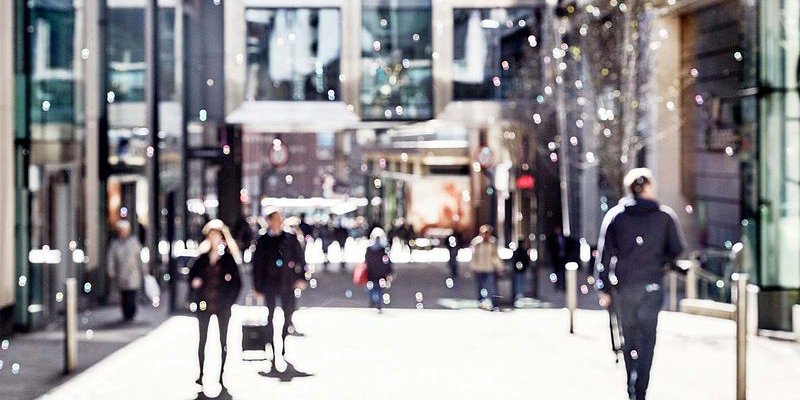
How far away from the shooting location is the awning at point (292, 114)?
146 feet

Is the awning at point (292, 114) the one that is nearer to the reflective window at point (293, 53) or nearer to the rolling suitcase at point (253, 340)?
the reflective window at point (293, 53)

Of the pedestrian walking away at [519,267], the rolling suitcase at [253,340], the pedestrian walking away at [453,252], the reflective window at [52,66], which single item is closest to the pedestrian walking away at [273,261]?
the rolling suitcase at [253,340]

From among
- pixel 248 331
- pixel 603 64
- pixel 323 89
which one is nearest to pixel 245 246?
pixel 323 89

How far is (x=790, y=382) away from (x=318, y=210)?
2903 inches

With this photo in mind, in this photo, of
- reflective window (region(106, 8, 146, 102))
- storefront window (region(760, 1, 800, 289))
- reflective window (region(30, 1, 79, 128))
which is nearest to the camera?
storefront window (region(760, 1, 800, 289))

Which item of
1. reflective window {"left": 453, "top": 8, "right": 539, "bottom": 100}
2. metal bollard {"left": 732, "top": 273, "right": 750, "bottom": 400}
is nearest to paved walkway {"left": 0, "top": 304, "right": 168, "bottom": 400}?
metal bollard {"left": 732, "top": 273, "right": 750, "bottom": 400}

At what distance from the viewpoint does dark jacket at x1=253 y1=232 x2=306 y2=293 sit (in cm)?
1691

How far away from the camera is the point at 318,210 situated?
287 ft

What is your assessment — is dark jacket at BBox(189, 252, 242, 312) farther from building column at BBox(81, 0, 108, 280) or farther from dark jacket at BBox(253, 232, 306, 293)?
building column at BBox(81, 0, 108, 280)

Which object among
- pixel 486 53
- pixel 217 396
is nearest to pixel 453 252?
pixel 486 53

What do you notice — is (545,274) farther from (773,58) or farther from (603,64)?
(773,58)

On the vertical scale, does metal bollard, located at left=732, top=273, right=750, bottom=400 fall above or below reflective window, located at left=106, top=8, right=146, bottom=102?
below

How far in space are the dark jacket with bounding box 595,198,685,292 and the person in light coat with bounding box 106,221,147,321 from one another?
1309 cm

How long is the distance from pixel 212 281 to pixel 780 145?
877 centimetres
